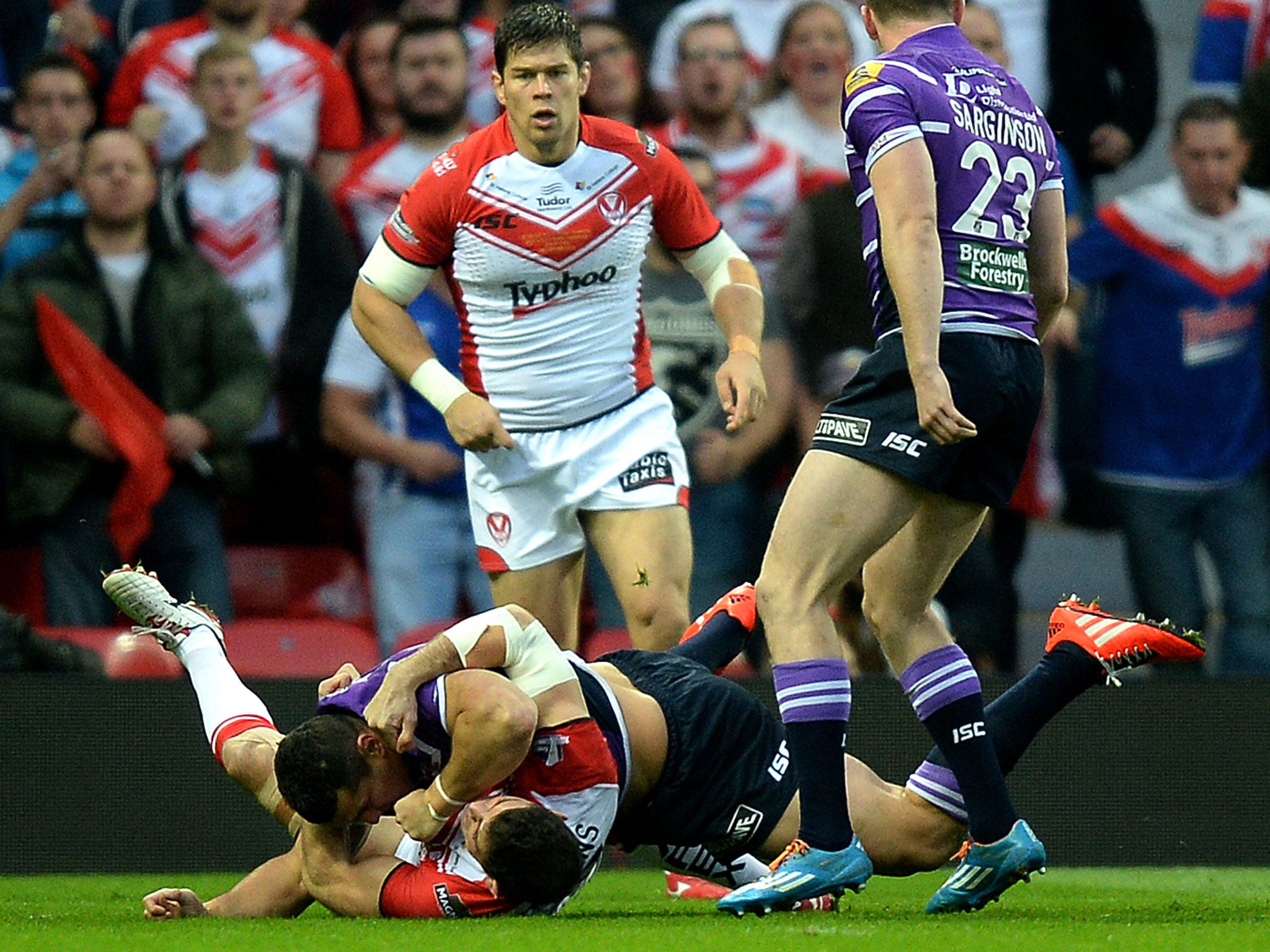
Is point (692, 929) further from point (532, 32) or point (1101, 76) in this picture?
point (1101, 76)

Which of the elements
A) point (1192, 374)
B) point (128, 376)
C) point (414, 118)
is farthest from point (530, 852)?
point (1192, 374)

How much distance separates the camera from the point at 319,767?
14.9ft

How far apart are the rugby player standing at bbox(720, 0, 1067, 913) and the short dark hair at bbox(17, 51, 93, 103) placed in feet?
15.2

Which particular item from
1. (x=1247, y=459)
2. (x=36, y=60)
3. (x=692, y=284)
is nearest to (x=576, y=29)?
(x=692, y=284)

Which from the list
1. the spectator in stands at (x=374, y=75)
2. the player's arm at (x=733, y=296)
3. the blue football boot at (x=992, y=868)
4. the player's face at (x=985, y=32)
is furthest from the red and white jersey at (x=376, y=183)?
the blue football boot at (x=992, y=868)

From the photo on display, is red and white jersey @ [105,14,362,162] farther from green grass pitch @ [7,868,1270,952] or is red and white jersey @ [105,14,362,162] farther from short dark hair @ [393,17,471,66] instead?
green grass pitch @ [7,868,1270,952]

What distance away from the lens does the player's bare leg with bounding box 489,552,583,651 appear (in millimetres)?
6062

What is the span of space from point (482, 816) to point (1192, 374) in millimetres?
4830

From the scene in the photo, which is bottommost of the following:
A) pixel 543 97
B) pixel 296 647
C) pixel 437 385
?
pixel 296 647

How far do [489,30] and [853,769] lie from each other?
179 inches

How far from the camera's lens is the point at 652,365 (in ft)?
26.2

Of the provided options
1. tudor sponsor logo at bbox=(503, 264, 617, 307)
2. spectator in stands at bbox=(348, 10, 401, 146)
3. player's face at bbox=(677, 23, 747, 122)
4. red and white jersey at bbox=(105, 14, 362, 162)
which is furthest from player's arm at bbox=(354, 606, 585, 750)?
spectator in stands at bbox=(348, 10, 401, 146)

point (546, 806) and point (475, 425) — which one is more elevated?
point (475, 425)

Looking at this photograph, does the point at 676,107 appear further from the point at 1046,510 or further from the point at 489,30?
the point at 1046,510
